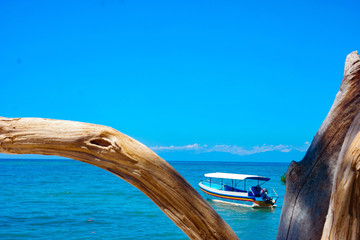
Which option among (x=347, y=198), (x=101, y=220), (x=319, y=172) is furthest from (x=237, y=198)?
(x=347, y=198)

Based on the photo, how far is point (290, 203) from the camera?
1803mm

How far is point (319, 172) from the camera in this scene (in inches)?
70.1

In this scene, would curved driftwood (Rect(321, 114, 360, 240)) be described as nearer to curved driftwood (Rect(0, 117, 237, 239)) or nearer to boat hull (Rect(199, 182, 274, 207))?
curved driftwood (Rect(0, 117, 237, 239))

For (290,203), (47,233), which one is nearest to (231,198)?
(47,233)

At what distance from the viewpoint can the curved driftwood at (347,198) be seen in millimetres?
1364

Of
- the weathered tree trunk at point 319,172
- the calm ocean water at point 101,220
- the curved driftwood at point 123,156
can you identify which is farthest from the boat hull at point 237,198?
the curved driftwood at point 123,156

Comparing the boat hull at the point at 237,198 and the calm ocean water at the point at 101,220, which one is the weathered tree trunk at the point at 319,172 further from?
the boat hull at the point at 237,198

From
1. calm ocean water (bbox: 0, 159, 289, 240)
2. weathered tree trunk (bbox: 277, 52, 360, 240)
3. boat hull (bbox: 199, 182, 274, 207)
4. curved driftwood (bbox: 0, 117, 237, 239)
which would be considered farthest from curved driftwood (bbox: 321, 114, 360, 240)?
boat hull (bbox: 199, 182, 274, 207)

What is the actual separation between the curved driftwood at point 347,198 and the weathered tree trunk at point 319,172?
266 mm

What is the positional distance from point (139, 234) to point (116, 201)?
518 inches

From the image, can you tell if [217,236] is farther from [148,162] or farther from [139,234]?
[139,234]

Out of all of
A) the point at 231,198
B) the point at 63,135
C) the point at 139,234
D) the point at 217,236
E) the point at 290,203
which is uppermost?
the point at 231,198

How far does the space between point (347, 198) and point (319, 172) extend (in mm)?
404

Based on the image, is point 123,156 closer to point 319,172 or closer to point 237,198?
point 319,172
